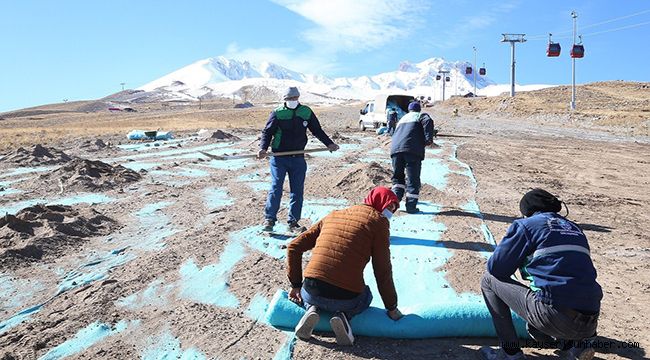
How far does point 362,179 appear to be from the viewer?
9.28m

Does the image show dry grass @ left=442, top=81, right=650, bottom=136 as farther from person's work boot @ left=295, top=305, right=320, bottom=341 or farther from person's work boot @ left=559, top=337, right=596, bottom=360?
person's work boot @ left=295, top=305, right=320, bottom=341

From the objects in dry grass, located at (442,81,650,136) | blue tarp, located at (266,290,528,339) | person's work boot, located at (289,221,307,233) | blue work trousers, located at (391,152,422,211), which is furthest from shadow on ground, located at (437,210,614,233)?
dry grass, located at (442,81,650,136)

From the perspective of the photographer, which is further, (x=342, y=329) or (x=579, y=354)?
(x=342, y=329)

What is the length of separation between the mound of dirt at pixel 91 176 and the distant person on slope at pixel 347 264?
7285 millimetres

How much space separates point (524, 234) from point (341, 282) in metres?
1.16

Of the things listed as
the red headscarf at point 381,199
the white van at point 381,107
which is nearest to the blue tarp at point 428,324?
the red headscarf at point 381,199

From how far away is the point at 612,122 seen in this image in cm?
2944

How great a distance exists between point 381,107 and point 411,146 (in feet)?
61.5

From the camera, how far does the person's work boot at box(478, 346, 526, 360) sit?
3.35m

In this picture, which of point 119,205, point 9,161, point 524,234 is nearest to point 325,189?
point 119,205

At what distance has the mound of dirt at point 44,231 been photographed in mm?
5617

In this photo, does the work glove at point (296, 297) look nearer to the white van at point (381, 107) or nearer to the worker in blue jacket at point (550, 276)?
the worker in blue jacket at point (550, 276)

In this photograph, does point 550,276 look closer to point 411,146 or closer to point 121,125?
point 411,146

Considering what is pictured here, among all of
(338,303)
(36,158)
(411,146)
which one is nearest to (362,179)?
(411,146)
